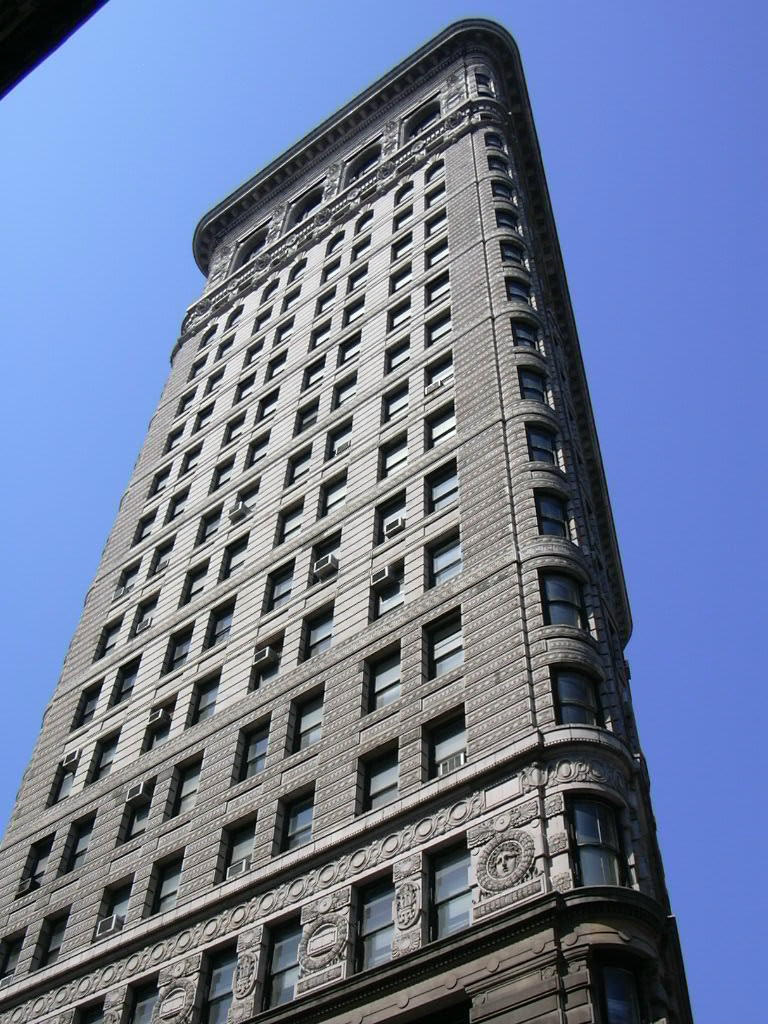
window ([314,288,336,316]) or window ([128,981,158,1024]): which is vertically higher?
window ([314,288,336,316])

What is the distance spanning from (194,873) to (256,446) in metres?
21.4

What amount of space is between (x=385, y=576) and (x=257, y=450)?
15.4 metres

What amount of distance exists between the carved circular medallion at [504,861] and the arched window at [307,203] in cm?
5158

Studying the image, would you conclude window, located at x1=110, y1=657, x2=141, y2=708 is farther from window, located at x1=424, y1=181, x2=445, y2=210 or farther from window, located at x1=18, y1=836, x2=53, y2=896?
window, located at x1=424, y1=181, x2=445, y2=210

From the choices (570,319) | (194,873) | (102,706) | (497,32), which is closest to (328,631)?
(194,873)

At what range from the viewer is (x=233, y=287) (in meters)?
67.0

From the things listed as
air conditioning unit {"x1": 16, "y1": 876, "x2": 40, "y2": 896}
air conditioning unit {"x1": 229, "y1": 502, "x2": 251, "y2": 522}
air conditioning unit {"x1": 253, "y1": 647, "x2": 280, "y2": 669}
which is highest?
air conditioning unit {"x1": 229, "y1": 502, "x2": 251, "y2": 522}

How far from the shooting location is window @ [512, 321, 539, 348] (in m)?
41.2

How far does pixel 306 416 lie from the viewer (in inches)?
1916

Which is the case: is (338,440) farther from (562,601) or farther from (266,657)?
(562,601)

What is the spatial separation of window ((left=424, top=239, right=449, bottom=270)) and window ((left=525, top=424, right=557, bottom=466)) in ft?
52.0

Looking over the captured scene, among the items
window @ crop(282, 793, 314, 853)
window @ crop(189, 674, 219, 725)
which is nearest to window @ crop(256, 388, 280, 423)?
window @ crop(189, 674, 219, 725)

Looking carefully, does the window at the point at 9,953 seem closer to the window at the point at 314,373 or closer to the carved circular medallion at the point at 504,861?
the carved circular medallion at the point at 504,861

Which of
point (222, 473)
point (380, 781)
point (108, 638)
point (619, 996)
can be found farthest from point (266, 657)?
point (619, 996)
